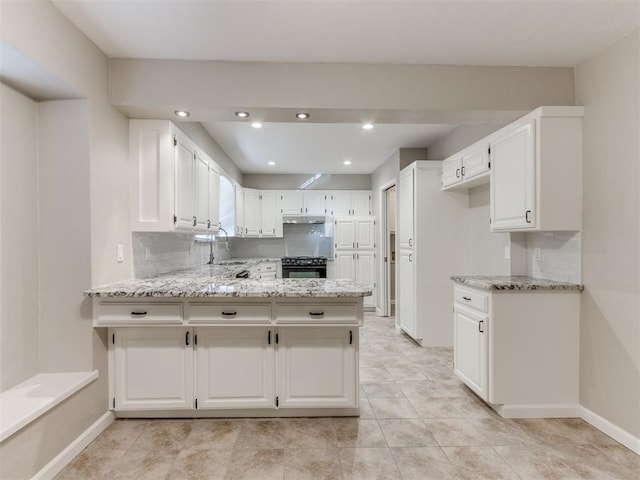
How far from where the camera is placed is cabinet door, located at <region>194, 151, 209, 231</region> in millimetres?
3184

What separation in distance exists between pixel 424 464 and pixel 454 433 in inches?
16.2

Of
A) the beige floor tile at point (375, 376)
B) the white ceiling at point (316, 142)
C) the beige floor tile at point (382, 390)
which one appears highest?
the white ceiling at point (316, 142)

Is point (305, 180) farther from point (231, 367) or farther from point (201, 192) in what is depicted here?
point (231, 367)

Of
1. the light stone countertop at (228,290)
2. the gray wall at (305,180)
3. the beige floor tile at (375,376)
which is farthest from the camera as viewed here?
the gray wall at (305,180)

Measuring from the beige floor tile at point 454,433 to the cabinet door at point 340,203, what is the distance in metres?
4.20

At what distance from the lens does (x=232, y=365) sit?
2.26 meters

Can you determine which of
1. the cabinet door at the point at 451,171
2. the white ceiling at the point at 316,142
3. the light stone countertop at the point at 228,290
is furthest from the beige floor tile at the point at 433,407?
the white ceiling at the point at 316,142

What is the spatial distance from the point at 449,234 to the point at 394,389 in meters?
1.95

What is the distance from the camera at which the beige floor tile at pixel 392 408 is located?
7.78 ft

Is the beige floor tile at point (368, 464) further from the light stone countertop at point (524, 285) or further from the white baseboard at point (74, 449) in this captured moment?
the white baseboard at point (74, 449)

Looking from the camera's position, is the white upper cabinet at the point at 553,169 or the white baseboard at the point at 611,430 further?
the white upper cabinet at the point at 553,169

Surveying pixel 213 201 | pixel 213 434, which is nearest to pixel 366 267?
pixel 213 201

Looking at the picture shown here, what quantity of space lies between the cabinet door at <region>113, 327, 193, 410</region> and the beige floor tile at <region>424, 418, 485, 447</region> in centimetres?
167

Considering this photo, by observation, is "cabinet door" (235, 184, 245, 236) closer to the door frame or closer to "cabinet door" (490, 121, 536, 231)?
the door frame
